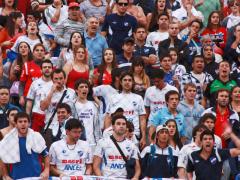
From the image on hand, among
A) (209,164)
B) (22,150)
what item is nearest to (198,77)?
(209,164)

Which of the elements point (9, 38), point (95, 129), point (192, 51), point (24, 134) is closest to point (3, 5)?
point (9, 38)

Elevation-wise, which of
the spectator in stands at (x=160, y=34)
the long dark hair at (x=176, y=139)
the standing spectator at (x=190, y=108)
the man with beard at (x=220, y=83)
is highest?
the spectator in stands at (x=160, y=34)

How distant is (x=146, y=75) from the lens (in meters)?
17.6

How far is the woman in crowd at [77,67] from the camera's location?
1734cm

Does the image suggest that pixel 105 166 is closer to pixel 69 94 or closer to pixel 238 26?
pixel 69 94

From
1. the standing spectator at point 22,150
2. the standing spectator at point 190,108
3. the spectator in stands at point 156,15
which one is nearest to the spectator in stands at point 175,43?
the spectator in stands at point 156,15

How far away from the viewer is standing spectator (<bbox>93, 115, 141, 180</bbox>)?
1479 centimetres

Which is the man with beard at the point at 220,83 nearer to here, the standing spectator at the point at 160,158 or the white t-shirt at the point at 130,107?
the white t-shirt at the point at 130,107

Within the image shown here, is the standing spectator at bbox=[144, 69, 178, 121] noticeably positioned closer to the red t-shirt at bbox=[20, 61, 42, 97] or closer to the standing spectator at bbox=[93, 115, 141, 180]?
the red t-shirt at bbox=[20, 61, 42, 97]

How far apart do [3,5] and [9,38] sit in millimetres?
1460

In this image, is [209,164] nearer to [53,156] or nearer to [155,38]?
[53,156]

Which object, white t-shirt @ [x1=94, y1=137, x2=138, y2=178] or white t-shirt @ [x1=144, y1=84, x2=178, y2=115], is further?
white t-shirt @ [x1=144, y1=84, x2=178, y2=115]

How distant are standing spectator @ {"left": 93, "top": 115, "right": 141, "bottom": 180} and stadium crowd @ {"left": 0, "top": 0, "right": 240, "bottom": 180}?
0.04 feet

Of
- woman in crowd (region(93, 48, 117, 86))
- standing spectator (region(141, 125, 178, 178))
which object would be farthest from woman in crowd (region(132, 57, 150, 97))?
standing spectator (region(141, 125, 178, 178))
